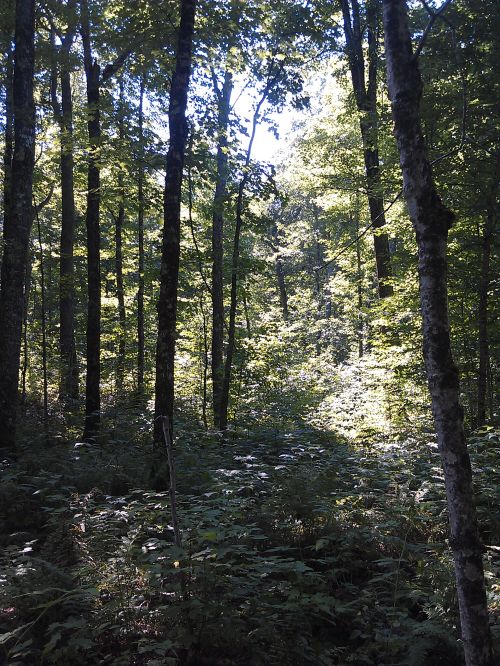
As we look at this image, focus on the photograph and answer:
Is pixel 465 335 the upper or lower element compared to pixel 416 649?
upper

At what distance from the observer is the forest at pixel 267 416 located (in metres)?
3.33

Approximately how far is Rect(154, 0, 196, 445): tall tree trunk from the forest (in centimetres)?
3

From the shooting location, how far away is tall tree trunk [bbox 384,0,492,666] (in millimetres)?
2922

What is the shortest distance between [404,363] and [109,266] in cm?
2050

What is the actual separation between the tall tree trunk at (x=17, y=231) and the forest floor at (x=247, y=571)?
73.0 inches

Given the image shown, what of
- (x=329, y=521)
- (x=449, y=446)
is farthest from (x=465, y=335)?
(x=449, y=446)

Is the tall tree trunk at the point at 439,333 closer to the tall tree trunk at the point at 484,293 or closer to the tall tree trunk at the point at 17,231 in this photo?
the tall tree trunk at the point at 484,293

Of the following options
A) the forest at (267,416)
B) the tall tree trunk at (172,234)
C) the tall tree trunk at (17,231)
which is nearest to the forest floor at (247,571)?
the forest at (267,416)

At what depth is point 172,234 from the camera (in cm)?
780

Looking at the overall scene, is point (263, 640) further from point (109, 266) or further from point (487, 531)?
point (109, 266)

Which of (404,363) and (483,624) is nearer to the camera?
(483,624)

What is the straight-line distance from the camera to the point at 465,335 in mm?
9469

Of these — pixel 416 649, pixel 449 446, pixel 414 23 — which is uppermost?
pixel 414 23

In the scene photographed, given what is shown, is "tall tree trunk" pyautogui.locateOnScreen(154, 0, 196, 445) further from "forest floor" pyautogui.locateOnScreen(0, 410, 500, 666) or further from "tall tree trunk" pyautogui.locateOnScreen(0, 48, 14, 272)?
"tall tree trunk" pyautogui.locateOnScreen(0, 48, 14, 272)
